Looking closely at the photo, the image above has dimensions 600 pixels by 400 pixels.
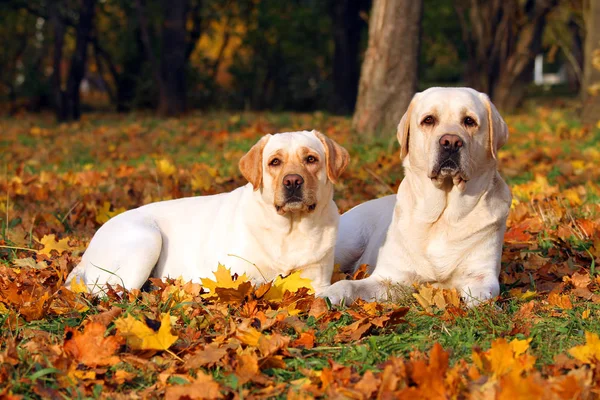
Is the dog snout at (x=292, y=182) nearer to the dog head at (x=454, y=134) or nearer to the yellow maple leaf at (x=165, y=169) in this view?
the dog head at (x=454, y=134)

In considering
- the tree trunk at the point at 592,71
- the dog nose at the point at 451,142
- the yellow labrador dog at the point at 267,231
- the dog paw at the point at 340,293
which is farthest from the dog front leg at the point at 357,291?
the tree trunk at the point at 592,71

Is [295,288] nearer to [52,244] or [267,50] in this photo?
[52,244]

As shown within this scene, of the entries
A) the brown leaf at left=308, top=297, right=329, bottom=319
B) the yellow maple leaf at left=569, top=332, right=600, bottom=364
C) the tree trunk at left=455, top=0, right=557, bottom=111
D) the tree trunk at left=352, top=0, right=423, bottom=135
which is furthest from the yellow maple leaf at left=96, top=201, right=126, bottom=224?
the tree trunk at left=455, top=0, right=557, bottom=111

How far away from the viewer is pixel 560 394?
9.27ft

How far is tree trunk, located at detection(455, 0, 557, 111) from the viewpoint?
19.0 meters

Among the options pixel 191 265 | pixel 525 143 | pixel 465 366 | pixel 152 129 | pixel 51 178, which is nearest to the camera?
pixel 465 366

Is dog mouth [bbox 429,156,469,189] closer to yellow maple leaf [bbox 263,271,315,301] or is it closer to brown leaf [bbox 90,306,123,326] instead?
yellow maple leaf [bbox 263,271,315,301]

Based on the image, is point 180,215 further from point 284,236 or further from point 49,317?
point 49,317

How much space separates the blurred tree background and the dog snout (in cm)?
651

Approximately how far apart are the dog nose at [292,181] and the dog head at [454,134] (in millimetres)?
787

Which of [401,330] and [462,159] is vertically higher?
[462,159]

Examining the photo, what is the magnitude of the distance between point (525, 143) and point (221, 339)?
8.86 m

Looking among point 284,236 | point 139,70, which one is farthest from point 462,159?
point 139,70

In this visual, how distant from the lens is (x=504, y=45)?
19500 millimetres
